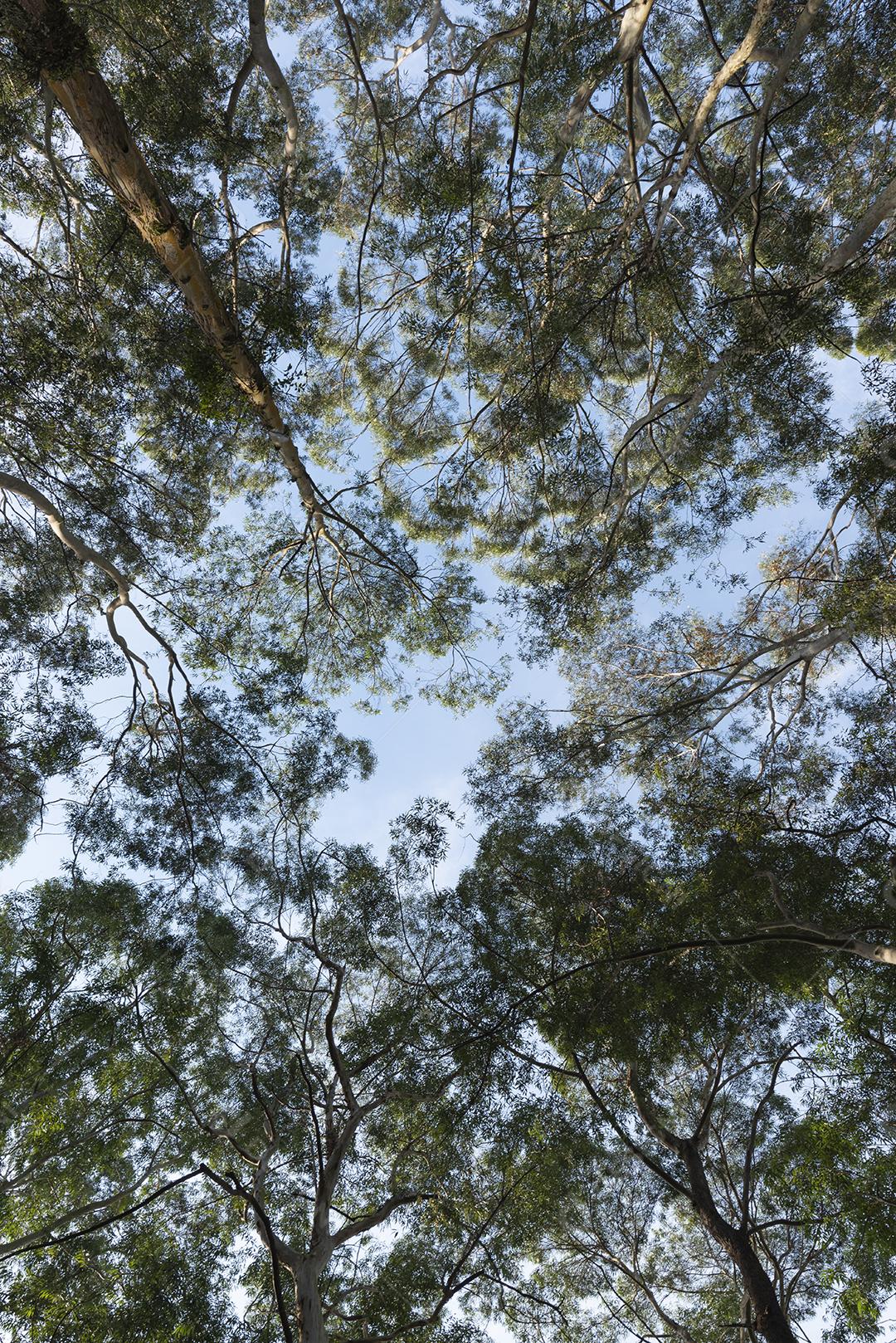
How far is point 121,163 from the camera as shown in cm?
562

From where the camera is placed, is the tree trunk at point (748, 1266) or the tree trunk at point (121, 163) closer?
the tree trunk at point (121, 163)

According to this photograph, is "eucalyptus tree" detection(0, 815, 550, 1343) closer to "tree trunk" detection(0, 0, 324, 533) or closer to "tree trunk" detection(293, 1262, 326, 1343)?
"tree trunk" detection(293, 1262, 326, 1343)

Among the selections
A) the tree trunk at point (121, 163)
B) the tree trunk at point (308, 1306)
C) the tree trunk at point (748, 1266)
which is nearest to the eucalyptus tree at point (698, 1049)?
the tree trunk at point (748, 1266)

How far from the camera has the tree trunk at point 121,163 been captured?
4.88 metres

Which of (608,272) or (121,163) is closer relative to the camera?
(121,163)

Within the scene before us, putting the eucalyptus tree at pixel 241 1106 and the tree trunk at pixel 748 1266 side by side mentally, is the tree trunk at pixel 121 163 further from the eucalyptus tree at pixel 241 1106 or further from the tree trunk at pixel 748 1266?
the tree trunk at pixel 748 1266

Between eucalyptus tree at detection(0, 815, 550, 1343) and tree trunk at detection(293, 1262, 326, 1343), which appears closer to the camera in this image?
tree trunk at detection(293, 1262, 326, 1343)

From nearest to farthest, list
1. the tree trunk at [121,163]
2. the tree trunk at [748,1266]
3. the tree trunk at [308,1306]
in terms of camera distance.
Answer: the tree trunk at [121,163] < the tree trunk at [308,1306] < the tree trunk at [748,1266]

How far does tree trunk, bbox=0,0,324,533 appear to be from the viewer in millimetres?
4883

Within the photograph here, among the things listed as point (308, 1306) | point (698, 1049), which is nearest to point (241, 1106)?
point (308, 1306)

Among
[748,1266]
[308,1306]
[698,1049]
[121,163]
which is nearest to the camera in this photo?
[308,1306]

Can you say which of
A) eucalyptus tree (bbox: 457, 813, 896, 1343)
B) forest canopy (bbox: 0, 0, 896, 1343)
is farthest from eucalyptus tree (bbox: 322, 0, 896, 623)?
eucalyptus tree (bbox: 457, 813, 896, 1343)

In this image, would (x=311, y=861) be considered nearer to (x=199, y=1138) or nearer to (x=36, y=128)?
(x=199, y=1138)

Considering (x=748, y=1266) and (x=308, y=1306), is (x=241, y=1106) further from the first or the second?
(x=748, y=1266)
